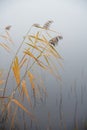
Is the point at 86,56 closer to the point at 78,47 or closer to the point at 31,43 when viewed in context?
the point at 78,47

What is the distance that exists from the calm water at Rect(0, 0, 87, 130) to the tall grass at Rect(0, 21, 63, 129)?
0.18 ft

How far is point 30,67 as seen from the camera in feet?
6.56

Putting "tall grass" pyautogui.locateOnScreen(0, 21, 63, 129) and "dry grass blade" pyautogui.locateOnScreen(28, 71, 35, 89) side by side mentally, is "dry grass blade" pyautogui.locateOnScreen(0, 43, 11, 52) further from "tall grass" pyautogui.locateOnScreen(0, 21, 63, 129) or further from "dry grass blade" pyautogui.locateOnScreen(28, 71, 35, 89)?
"dry grass blade" pyautogui.locateOnScreen(28, 71, 35, 89)

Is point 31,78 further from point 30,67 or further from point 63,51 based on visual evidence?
point 63,51

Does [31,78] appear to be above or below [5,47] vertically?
below

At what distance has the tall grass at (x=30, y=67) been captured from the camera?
6.40ft

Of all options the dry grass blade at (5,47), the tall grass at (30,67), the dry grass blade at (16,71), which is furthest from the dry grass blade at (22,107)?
the dry grass blade at (5,47)

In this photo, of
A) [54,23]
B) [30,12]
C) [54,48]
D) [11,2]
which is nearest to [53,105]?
[54,48]

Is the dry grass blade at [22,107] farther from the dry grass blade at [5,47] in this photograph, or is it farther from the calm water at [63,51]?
the dry grass blade at [5,47]

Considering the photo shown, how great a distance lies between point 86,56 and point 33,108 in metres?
0.68

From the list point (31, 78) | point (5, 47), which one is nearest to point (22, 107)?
point (31, 78)

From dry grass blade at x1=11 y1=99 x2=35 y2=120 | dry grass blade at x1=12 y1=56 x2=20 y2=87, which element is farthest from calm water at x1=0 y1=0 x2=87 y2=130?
dry grass blade at x1=12 y1=56 x2=20 y2=87

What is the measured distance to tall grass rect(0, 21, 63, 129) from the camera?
1.95 meters

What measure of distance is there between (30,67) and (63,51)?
0.34 meters
